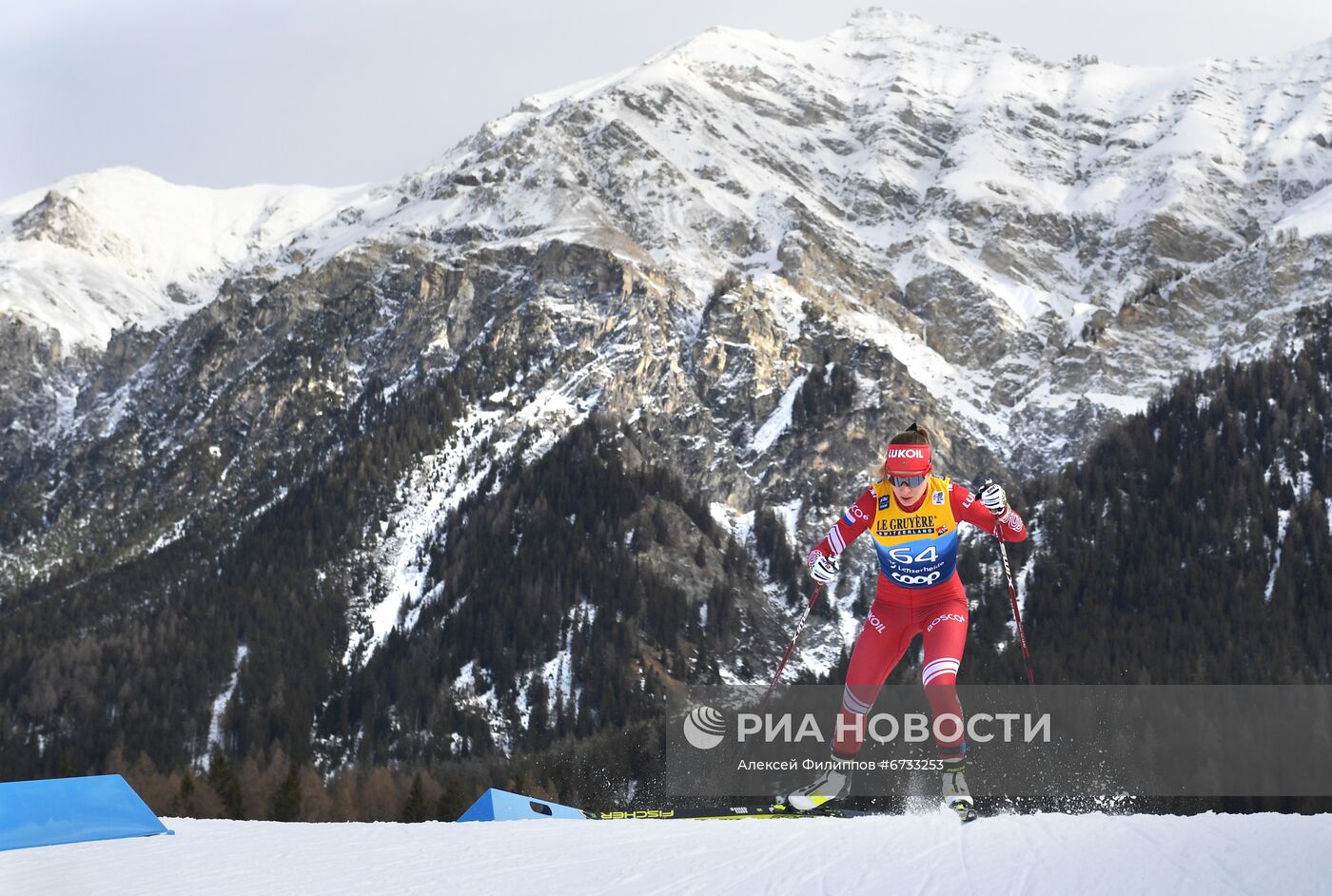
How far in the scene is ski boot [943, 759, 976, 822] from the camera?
19594 mm

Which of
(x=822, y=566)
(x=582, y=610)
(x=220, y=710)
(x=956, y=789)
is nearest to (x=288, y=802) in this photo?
(x=822, y=566)

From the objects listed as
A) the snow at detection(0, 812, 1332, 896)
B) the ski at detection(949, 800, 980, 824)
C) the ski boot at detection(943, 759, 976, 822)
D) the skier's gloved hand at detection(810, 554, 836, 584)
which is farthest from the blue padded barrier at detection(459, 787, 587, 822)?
the ski at detection(949, 800, 980, 824)

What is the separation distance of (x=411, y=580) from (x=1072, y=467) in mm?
83749

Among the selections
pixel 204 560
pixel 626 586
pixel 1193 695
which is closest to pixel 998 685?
pixel 1193 695

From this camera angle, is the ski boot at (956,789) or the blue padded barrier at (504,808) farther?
the blue padded barrier at (504,808)

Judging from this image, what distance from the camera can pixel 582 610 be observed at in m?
167

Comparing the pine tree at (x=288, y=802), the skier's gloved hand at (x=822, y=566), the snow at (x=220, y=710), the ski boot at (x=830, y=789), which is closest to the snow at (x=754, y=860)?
the ski boot at (x=830, y=789)

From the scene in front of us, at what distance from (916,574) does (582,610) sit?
148m

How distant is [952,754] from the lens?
66.5 feet

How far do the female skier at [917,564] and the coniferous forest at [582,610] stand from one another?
87.5 m

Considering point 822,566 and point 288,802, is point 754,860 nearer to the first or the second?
point 822,566

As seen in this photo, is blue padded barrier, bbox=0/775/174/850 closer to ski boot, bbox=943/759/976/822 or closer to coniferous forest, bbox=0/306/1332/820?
ski boot, bbox=943/759/976/822

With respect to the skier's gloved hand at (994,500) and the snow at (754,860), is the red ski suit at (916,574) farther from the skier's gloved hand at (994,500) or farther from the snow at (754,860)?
the snow at (754,860)

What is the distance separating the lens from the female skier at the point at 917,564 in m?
20.4
